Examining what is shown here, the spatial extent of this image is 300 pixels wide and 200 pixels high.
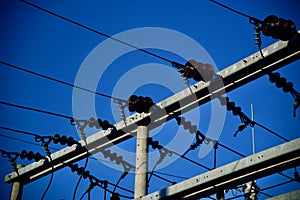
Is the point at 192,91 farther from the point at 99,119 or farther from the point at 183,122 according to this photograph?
the point at 99,119

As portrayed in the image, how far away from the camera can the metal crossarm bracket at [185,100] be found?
6977 mm

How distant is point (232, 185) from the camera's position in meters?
6.14

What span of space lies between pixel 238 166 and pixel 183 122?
2379mm

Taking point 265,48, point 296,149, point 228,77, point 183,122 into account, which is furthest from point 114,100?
point 296,149

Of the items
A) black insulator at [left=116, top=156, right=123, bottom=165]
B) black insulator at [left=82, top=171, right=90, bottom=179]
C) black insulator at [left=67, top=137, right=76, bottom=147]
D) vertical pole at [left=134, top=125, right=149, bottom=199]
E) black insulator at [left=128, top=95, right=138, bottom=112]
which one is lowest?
vertical pole at [left=134, top=125, right=149, bottom=199]

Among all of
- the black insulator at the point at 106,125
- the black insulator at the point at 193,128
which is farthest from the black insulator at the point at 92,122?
the black insulator at the point at 193,128

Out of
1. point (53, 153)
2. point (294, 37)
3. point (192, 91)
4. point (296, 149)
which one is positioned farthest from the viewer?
point (53, 153)

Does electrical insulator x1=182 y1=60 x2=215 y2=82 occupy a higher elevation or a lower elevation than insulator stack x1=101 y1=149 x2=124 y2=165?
higher

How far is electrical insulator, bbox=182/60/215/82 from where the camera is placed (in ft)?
23.9

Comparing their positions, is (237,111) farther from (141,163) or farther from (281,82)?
(141,163)

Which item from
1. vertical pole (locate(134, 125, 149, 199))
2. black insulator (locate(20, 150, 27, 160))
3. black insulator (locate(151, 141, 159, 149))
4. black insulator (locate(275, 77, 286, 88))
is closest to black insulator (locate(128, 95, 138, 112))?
vertical pole (locate(134, 125, 149, 199))

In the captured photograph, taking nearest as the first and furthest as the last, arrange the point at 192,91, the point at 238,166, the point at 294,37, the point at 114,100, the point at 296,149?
the point at 296,149, the point at 238,166, the point at 294,37, the point at 192,91, the point at 114,100

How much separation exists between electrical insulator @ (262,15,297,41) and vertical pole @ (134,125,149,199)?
205cm

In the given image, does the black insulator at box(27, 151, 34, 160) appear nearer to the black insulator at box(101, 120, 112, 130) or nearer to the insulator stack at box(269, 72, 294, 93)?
the black insulator at box(101, 120, 112, 130)
